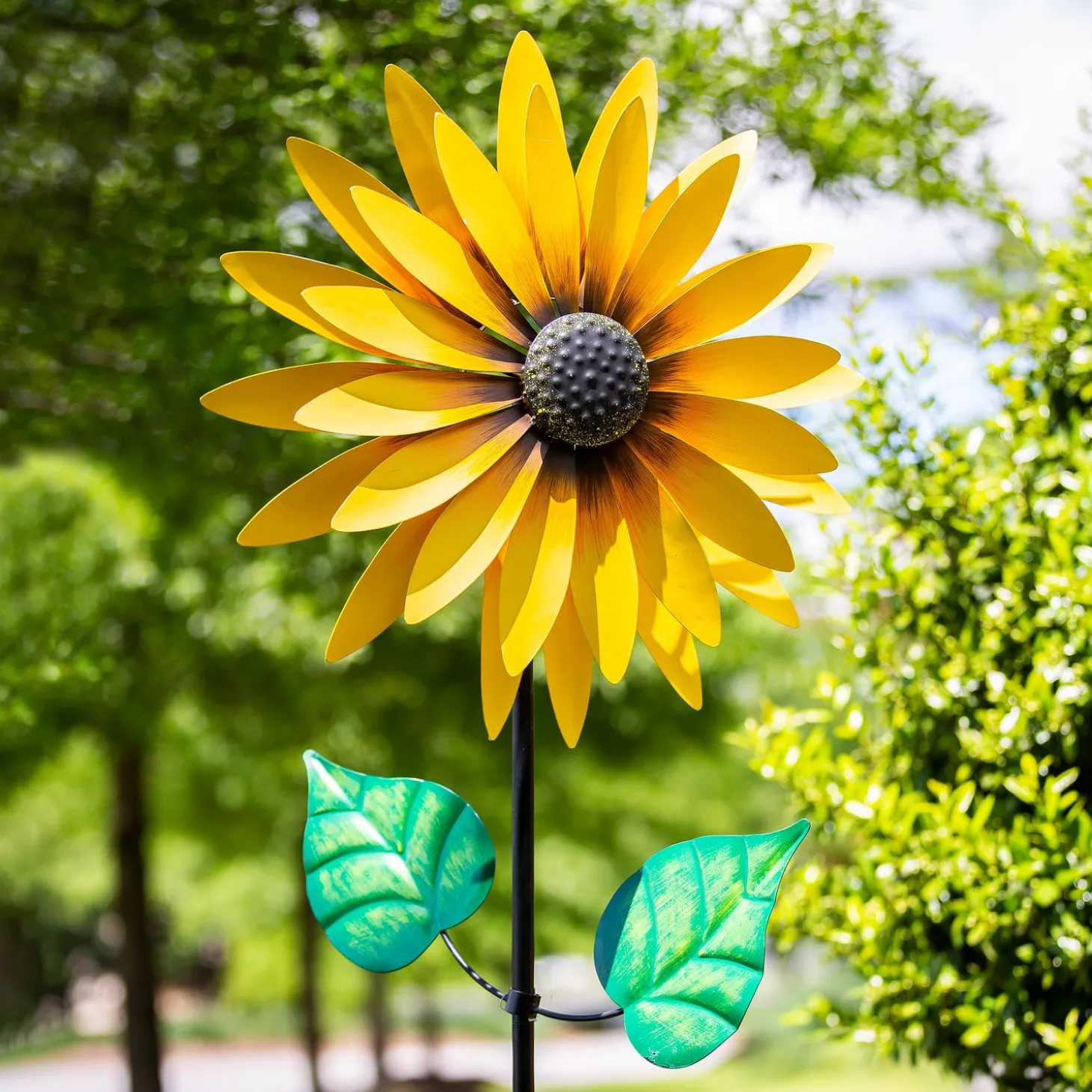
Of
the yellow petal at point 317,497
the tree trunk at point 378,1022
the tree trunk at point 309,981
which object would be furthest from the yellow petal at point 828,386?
the tree trunk at point 378,1022

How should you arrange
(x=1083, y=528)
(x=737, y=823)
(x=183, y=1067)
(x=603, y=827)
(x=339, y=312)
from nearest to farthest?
(x=339, y=312), (x=1083, y=528), (x=603, y=827), (x=737, y=823), (x=183, y=1067)

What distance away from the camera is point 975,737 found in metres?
1.62

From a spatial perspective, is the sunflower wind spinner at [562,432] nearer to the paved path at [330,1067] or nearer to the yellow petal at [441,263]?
the yellow petal at [441,263]

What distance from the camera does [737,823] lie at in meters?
6.89

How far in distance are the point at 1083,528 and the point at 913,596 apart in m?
0.30

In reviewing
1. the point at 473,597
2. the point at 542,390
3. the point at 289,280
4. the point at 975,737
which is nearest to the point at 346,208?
the point at 289,280

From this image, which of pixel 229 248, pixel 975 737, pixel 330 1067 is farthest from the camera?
pixel 330 1067

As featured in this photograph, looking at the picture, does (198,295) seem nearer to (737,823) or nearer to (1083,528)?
(1083,528)

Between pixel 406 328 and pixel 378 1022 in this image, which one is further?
pixel 378 1022

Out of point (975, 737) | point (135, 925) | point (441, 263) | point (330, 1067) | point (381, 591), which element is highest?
point (441, 263)

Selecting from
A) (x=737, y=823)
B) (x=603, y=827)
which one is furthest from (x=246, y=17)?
(x=737, y=823)

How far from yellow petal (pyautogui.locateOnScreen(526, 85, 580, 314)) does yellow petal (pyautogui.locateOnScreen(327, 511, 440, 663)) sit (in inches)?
11.6

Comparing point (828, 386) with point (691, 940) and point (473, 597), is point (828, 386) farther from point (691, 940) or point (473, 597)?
point (473, 597)

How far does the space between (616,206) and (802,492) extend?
377 mm
